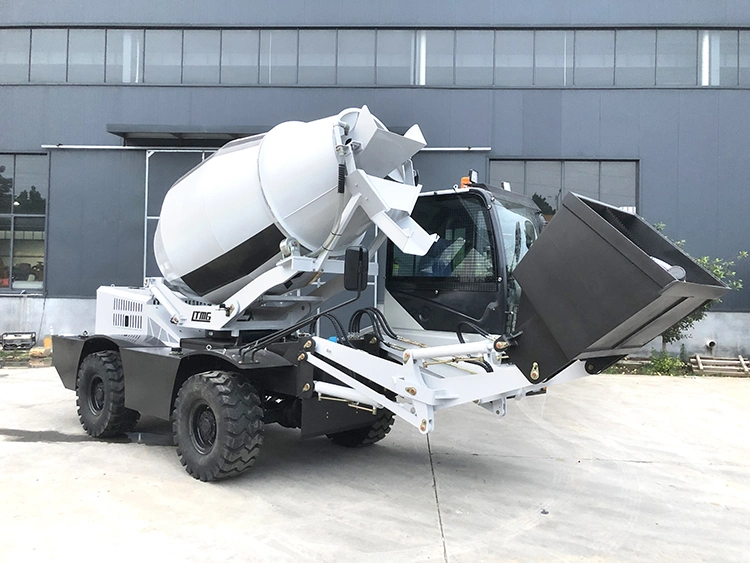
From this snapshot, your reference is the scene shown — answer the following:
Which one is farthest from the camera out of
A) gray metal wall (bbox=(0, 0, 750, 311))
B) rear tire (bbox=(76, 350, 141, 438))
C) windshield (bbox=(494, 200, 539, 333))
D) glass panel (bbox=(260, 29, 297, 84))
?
glass panel (bbox=(260, 29, 297, 84))

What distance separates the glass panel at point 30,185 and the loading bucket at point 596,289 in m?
15.3

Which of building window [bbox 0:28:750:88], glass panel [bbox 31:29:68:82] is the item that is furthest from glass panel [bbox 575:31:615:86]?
glass panel [bbox 31:29:68:82]

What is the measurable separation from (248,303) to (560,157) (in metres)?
11.3

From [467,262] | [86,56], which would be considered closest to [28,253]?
[86,56]

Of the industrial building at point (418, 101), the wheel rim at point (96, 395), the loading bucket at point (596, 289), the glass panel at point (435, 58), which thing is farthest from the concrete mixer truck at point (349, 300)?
the glass panel at point (435, 58)

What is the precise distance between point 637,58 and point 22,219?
16883 millimetres

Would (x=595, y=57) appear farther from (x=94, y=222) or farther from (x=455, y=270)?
(x=94, y=222)

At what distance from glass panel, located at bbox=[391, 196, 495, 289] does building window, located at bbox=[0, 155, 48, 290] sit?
13371mm

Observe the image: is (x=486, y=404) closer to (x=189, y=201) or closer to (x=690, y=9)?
(x=189, y=201)

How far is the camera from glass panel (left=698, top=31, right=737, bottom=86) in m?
14.5

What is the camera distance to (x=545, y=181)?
14.6m

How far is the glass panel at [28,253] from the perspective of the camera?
15.4 m

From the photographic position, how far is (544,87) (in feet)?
47.8

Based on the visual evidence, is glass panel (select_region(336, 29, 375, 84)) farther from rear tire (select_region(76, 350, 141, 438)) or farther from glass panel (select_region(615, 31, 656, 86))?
rear tire (select_region(76, 350, 141, 438))
